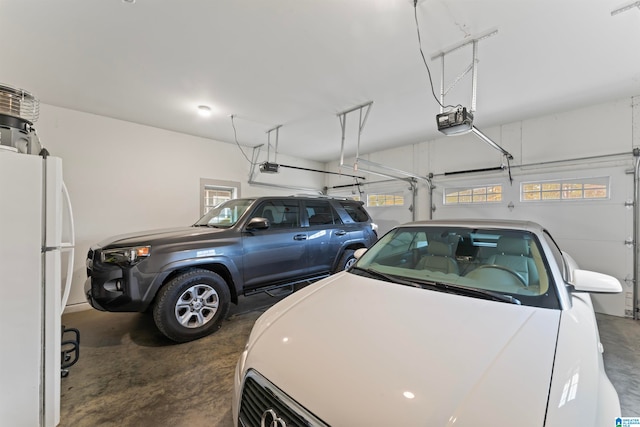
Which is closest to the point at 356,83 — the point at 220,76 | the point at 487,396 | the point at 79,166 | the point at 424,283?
the point at 220,76

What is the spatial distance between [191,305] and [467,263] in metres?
2.89

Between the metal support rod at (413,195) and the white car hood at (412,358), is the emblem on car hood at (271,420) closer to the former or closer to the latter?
the white car hood at (412,358)

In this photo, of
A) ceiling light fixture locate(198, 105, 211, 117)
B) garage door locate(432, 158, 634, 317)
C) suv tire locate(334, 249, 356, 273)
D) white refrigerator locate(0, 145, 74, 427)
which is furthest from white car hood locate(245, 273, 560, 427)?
garage door locate(432, 158, 634, 317)

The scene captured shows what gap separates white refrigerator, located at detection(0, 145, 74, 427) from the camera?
1423mm

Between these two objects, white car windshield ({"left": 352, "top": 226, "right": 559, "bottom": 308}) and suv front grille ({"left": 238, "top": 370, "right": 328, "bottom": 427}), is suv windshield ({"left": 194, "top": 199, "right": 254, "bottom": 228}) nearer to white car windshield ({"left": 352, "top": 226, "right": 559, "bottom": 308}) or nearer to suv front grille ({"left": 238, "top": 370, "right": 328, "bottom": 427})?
white car windshield ({"left": 352, "top": 226, "right": 559, "bottom": 308})

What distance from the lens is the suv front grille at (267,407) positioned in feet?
3.04

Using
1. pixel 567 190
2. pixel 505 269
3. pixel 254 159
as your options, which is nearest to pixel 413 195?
pixel 567 190

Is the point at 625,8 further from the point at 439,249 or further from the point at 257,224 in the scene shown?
the point at 257,224

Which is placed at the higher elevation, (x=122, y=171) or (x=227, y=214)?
(x=122, y=171)

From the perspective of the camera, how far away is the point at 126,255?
8.51 feet

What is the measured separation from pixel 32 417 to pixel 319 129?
4903mm

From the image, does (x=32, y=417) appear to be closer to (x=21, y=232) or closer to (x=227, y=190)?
(x=21, y=232)

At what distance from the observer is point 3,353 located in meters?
1.41

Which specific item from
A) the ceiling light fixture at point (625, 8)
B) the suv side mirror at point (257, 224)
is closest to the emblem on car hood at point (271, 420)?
the suv side mirror at point (257, 224)
